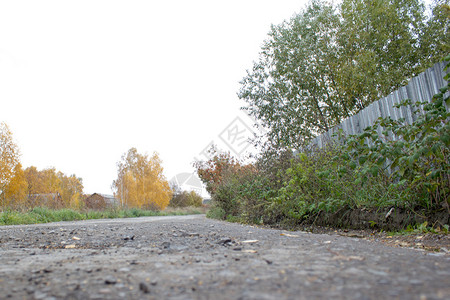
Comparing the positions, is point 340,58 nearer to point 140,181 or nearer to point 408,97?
point 408,97

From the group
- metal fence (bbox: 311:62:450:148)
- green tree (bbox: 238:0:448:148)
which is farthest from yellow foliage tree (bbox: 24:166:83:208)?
metal fence (bbox: 311:62:450:148)

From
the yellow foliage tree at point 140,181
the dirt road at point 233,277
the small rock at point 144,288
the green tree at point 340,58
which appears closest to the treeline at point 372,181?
the dirt road at point 233,277

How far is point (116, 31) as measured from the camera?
11.0 m

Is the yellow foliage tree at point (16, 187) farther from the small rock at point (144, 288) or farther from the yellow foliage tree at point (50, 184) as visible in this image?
the small rock at point (144, 288)

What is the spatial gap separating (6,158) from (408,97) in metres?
18.8

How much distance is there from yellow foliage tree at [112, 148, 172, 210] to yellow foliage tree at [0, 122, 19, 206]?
410 inches

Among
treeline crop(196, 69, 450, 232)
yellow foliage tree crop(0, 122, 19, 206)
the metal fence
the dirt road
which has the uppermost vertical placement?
yellow foliage tree crop(0, 122, 19, 206)

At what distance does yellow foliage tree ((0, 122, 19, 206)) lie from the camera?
16234mm

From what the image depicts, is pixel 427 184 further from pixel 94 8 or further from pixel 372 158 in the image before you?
pixel 94 8

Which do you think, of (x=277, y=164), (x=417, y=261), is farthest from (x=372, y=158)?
(x=277, y=164)

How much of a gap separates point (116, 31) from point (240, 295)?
11642 mm

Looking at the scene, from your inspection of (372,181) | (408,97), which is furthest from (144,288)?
(408,97)

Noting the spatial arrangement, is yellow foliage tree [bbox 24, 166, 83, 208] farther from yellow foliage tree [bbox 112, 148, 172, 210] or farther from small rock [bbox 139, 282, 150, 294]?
small rock [bbox 139, 282, 150, 294]

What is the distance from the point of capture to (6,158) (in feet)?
54.2
